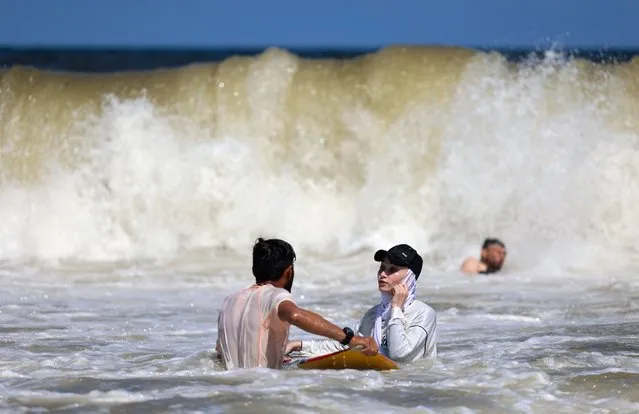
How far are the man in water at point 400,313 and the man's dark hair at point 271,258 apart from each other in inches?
21.2

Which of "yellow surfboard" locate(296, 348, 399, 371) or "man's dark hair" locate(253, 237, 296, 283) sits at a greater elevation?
"man's dark hair" locate(253, 237, 296, 283)

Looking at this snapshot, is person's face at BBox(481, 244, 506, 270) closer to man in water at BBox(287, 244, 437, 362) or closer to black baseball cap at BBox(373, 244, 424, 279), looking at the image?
man in water at BBox(287, 244, 437, 362)

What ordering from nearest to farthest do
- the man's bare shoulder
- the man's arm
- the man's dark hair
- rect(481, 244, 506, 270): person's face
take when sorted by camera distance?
the man's arm → the man's dark hair → rect(481, 244, 506, 270): person's face → the man's bare shoulder

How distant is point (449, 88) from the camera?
18250mm

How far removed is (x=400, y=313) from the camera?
25.8 feet

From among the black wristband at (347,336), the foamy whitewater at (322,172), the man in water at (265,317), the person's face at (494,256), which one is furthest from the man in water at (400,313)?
the person's face at (494,256)

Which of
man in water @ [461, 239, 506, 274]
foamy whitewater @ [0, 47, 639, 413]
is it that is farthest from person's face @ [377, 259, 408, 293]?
man in water @ [461, 239, 506, 274]

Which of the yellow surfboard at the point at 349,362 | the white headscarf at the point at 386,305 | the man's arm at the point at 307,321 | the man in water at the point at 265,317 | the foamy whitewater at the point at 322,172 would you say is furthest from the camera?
the foamy whitewater at the point at 322,172

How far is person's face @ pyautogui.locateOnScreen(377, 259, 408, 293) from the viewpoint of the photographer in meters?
7.91

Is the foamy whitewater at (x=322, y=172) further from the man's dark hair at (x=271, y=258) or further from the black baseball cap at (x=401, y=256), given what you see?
the man's dark hair at (x=271, y=258)

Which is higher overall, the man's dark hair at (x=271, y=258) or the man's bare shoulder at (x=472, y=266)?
the man's bare shoulder at (x=472, y=266)

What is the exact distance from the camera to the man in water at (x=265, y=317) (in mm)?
7517

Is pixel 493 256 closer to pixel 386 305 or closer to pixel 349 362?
pixel 386 305

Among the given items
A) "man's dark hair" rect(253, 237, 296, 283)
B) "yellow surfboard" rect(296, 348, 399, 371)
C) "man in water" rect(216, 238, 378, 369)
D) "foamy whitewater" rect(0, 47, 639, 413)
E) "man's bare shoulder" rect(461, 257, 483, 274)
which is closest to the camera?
"man in water" rect(216, 238, 378, 369)
